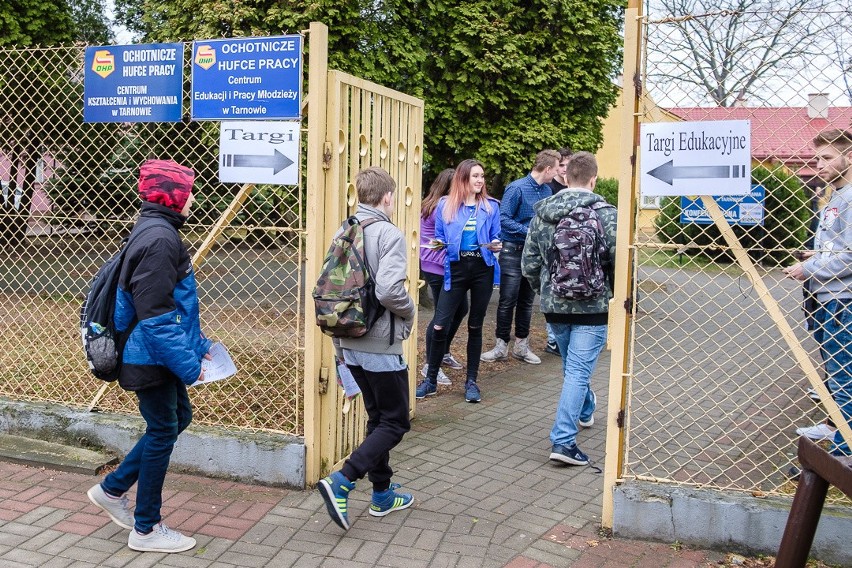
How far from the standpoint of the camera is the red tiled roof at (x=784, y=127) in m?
3.71

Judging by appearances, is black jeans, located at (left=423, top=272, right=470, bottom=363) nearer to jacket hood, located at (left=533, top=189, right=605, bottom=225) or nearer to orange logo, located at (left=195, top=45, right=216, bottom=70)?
jacket hood, located at (left=533, top=189, right=605, bottom=225)

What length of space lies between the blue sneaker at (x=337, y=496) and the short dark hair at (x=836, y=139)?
110 inches

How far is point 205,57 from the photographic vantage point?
467 centimetres

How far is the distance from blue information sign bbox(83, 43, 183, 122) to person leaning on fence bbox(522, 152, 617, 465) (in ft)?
7.73

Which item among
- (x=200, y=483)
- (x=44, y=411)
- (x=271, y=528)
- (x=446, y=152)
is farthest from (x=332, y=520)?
(x=446, y=152)

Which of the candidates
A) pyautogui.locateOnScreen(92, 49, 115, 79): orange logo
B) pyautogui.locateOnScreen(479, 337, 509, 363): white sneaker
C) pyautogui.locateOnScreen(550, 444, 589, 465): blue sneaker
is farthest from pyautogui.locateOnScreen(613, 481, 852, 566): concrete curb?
pyautogui.locateOnScreen(479, 337, 509, 363): white sneaker

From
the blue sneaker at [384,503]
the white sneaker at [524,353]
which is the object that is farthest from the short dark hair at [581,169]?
the white sneaker at [524,353]

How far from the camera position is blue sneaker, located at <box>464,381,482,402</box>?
22.3ft

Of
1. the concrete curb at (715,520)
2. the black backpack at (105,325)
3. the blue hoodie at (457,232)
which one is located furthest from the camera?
the blue hoodie at (457,232)

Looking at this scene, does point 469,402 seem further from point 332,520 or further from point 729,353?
point 729,353

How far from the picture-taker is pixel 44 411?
538 centimetres

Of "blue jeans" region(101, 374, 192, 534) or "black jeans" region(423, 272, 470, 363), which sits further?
"black jeans" region(423, 272, 470, 363)

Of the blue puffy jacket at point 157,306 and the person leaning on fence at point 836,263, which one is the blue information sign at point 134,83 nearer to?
the blue puffy jacket at point 157,306

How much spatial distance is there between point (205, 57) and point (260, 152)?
0.64m
